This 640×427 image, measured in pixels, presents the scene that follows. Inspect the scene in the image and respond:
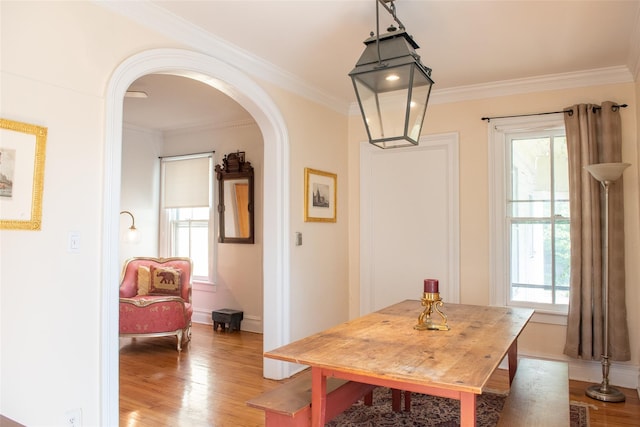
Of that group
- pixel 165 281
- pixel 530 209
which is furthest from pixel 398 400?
pixel 165 281

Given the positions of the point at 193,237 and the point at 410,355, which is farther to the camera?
the point at 193,237

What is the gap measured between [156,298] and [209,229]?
5.00 feet

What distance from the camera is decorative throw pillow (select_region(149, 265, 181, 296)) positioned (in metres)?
5.17

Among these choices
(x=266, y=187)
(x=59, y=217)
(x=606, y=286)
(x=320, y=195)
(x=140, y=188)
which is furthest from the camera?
(x=140, y=188)

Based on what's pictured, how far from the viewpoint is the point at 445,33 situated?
124 inches

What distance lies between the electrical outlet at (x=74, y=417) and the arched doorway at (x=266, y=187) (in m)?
0.12

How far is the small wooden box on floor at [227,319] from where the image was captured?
5605 mm

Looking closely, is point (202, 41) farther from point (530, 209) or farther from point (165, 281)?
point (530, 209)

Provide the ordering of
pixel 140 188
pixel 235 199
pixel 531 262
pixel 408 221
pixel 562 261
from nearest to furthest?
1. pixel 562 261
2. pixel 531 262
3. pixel 408 221
4. pixel 235 199
5. pixel 140 188

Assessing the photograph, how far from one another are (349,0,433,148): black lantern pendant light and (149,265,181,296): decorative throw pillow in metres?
3.58

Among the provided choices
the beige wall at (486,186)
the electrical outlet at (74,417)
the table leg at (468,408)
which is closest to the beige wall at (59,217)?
the electrical outlet at (74,417)

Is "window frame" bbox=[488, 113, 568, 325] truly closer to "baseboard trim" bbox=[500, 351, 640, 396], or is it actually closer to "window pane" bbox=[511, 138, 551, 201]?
"window pane" bbox=[511, 138, 551, 201]

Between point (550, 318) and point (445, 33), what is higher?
point (445, 33)

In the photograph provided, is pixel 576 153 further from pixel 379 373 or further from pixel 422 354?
pixel 379 373
